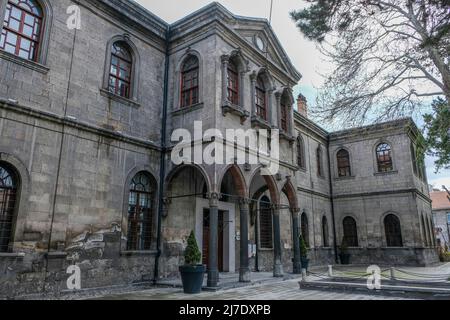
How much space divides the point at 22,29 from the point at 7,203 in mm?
4694

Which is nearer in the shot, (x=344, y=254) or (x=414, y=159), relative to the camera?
(x=344, y=254)

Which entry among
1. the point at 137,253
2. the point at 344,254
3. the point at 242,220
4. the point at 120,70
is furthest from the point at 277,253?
the point at 344,254

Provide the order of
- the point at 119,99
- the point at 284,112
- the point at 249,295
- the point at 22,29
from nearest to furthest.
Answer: the point at 22,29
the point at 249,295
the point at 119,99
the point at 284,112

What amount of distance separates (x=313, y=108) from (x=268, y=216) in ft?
31.2

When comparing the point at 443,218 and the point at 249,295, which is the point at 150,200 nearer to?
the point at 249,295

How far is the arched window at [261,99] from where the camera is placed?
14.6m

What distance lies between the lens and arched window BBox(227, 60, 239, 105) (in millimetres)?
13102

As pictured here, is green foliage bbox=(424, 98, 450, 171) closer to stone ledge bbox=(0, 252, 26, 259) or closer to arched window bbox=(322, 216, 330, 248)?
arched window bbox=(322, 216, 330, 248)

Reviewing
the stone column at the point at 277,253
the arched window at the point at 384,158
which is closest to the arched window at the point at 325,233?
the arched window at the point at 384,158

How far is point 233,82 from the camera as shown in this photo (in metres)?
13.4

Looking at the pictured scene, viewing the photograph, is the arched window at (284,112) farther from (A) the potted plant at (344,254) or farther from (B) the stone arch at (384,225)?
(B) the stone arch at (384,225)

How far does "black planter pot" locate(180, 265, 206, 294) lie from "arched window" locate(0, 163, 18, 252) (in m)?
4.44
